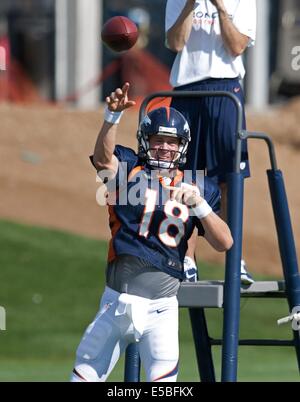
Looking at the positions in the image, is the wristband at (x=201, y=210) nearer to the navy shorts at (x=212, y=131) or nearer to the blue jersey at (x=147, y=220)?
the blue jersey at (x=147, y=220)

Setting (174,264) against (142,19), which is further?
(142,19)

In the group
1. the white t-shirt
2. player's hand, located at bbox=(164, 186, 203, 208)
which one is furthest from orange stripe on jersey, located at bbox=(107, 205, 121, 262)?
the white t-shirt

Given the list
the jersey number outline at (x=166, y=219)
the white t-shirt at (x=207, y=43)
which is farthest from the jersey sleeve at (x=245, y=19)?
the jersey number outline at (x=166, y=219)

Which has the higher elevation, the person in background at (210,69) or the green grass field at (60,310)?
the person in background at (210,69)

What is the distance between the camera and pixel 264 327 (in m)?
15.9

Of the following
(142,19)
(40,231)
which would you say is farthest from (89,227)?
(142,19)

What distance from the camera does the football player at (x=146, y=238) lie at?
21.2 ft

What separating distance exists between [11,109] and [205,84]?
1505 centimetres

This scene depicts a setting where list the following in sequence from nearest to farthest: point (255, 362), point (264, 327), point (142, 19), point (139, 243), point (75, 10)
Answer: point (139, 243) → point (255, 362) → point (264, 327) → point (75, 10) → point (142, 19)

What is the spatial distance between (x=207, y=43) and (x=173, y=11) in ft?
0.99

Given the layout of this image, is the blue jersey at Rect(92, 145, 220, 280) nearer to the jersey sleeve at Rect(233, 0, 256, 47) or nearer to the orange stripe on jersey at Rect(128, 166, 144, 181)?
the orange stripe on jersey at Rect(128, 166, 144, 181)

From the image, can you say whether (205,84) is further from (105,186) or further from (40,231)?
(40,231)

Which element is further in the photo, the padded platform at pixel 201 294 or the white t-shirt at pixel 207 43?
the white t-shirt at pixel 207 43

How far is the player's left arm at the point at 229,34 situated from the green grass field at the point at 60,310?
5151mm
